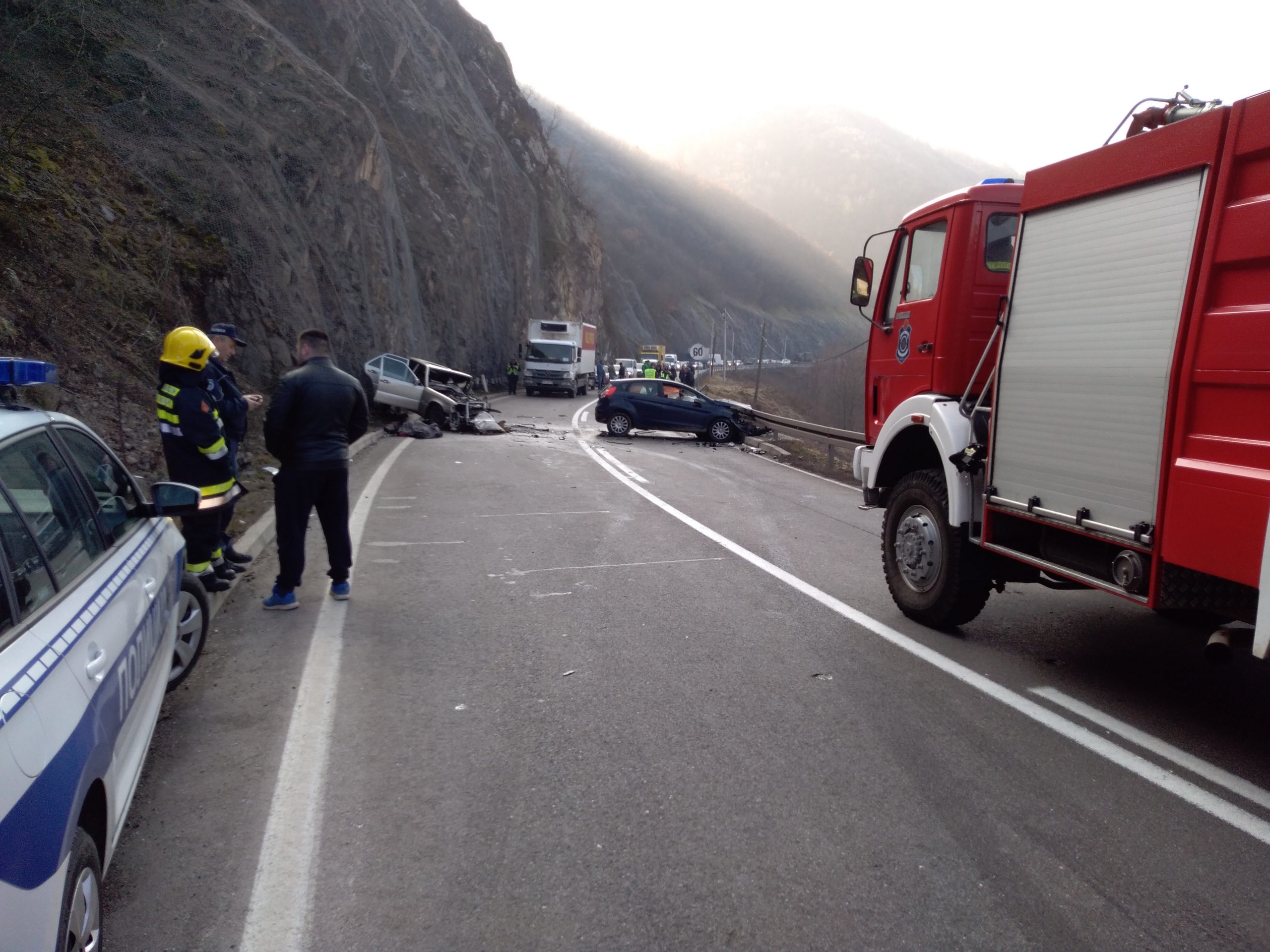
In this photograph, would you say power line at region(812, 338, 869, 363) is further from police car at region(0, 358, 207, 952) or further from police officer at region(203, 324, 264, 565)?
police car at region(0, 358, 207, 952)

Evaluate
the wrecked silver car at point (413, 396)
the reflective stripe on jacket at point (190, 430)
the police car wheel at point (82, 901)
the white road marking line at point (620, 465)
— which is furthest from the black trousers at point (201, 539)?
the wrecked silver car at point (413, 396)

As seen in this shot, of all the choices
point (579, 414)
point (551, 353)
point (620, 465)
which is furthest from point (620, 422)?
point (551, 353)

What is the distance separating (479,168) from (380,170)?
17019 mm

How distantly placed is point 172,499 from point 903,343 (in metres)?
5.05

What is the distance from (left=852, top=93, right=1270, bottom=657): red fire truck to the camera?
13.0 feet

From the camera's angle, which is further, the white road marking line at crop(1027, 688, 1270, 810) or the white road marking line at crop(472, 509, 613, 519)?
the white road marking line at crop(472, 509, 613, 519)

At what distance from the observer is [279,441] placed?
258 inches

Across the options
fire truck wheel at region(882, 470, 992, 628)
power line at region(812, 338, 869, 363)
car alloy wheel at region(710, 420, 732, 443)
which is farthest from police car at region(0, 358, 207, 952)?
car alloy wheel at region(710, 420, 732, 443)

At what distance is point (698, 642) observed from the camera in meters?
6.14

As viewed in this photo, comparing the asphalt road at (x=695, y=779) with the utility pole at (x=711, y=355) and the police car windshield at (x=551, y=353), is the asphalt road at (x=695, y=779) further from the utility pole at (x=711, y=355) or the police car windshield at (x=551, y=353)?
the utility pole at (x=711, y=355)

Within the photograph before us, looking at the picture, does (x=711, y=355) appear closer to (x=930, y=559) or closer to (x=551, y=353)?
(x=551, y=353)

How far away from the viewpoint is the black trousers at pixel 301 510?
6.59 metres

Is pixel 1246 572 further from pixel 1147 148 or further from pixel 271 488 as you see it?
pixel 271 488

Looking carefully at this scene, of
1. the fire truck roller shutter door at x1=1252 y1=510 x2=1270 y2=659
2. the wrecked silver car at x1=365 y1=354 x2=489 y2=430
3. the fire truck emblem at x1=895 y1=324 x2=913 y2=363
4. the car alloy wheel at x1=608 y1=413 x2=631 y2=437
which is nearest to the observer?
the fire truck roller shutter door at x1=1252 y1=510 x2=1270 y2=659
